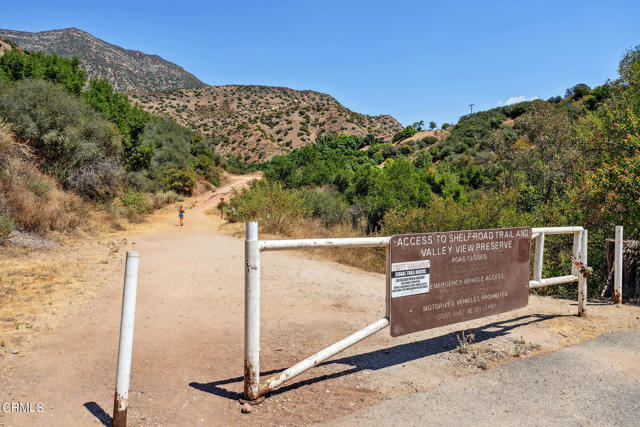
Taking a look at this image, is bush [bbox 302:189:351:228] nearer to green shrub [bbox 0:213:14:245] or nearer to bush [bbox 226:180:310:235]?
bush [bbox 226:180:310:235]

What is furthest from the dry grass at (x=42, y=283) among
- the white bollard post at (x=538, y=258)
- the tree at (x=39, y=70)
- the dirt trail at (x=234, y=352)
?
the tree at (x=39, y=70)

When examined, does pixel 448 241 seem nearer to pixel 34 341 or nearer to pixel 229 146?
pixel 34 341

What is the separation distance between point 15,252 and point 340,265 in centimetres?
758

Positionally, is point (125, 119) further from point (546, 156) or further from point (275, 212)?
point (546, 156)

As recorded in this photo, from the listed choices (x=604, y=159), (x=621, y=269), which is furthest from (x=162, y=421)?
(x=604, y=159)

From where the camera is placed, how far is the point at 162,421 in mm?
2889

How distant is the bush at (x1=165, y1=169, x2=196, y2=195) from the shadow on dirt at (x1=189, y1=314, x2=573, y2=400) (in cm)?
2909

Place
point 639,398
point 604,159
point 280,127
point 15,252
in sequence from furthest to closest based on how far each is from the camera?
point 280,127, point 604,159, point 15,252, point 639,398

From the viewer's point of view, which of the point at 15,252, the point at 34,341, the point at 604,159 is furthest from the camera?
the point at 604,159

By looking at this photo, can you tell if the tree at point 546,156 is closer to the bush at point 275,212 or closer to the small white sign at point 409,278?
the bush at point 275,212

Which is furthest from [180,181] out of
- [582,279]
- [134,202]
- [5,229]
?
[582,279]

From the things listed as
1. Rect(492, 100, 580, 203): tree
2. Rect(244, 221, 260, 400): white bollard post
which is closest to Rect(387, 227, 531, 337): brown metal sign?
Rect(244, 221, 260, 400): white bollard post

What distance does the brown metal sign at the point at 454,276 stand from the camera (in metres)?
3.61

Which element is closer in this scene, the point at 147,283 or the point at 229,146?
the point at 147,283
